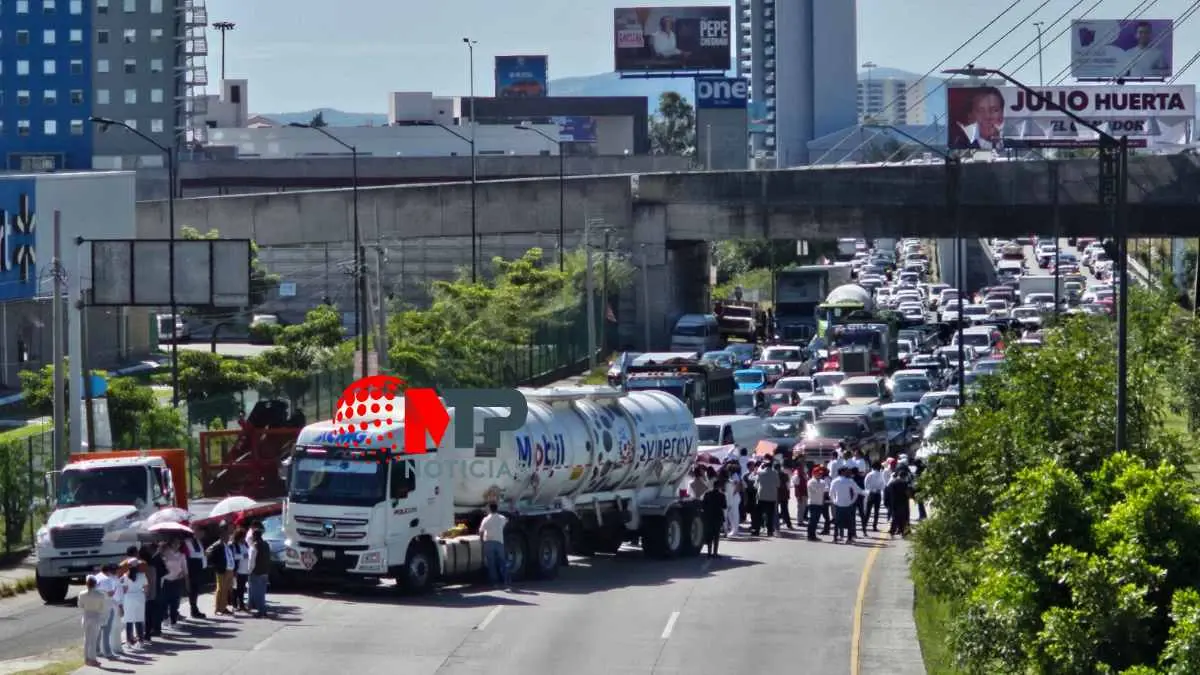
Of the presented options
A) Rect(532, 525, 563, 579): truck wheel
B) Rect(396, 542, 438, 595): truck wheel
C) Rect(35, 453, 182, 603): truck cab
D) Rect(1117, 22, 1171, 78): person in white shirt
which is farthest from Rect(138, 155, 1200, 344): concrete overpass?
Rect(35, 453, 182, 603): truck cab

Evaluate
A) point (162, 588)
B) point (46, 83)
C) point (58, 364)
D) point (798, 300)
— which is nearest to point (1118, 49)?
point (798, 300)

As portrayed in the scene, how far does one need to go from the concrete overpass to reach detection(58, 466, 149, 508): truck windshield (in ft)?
161

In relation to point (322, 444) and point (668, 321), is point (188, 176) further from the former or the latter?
point (322, 444)

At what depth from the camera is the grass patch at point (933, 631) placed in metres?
23.2

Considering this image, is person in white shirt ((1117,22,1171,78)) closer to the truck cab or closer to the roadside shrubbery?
the truck cab

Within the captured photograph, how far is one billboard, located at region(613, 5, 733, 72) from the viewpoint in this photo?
174m

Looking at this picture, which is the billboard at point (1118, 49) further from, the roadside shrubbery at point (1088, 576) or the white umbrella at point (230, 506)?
the roadside shrubbery at point (1088, 576)

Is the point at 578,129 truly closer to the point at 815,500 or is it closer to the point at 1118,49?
the point at 1118,49

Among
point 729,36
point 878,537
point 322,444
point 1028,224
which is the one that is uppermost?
point 729,36

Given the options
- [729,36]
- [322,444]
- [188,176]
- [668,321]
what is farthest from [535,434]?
[729,36]

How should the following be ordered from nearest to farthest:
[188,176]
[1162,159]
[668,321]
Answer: [1162,159], [668,321], [188,176]

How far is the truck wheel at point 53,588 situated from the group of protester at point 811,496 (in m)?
11.4

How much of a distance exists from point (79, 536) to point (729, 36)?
150 metres

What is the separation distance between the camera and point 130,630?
79.3 ft
